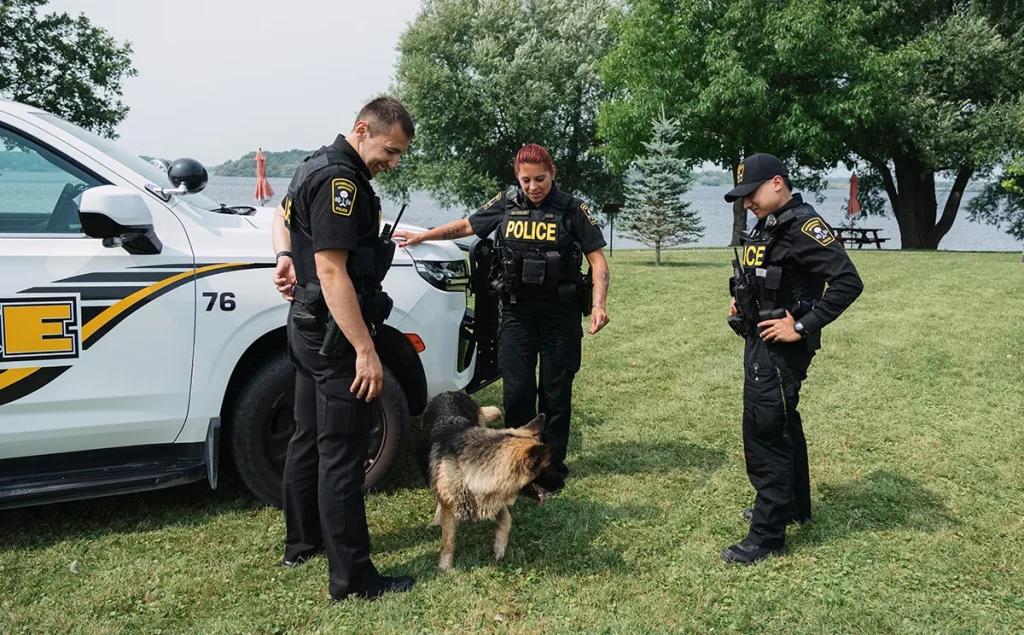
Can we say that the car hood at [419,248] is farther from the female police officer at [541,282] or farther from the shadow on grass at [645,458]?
the shadow on grass at [645,458]

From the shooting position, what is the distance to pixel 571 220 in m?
4.36

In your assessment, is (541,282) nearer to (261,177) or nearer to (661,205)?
(261,177)

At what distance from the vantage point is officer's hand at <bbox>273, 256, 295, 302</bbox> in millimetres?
3221

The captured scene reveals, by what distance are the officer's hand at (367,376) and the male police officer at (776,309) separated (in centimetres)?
176

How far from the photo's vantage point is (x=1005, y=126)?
78.7ft

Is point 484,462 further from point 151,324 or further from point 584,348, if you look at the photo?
point 584,348

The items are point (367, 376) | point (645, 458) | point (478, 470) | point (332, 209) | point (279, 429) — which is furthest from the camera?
point (645, 458)

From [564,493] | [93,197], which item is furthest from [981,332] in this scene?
[93,197]

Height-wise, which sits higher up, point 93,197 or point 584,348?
point 93,197

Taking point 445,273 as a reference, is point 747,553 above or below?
below

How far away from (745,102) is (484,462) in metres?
24.5

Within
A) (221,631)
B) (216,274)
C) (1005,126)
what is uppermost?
(1005,126)

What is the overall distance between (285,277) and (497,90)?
1233 inches

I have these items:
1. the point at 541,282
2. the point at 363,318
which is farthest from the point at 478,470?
the point at 541,282
